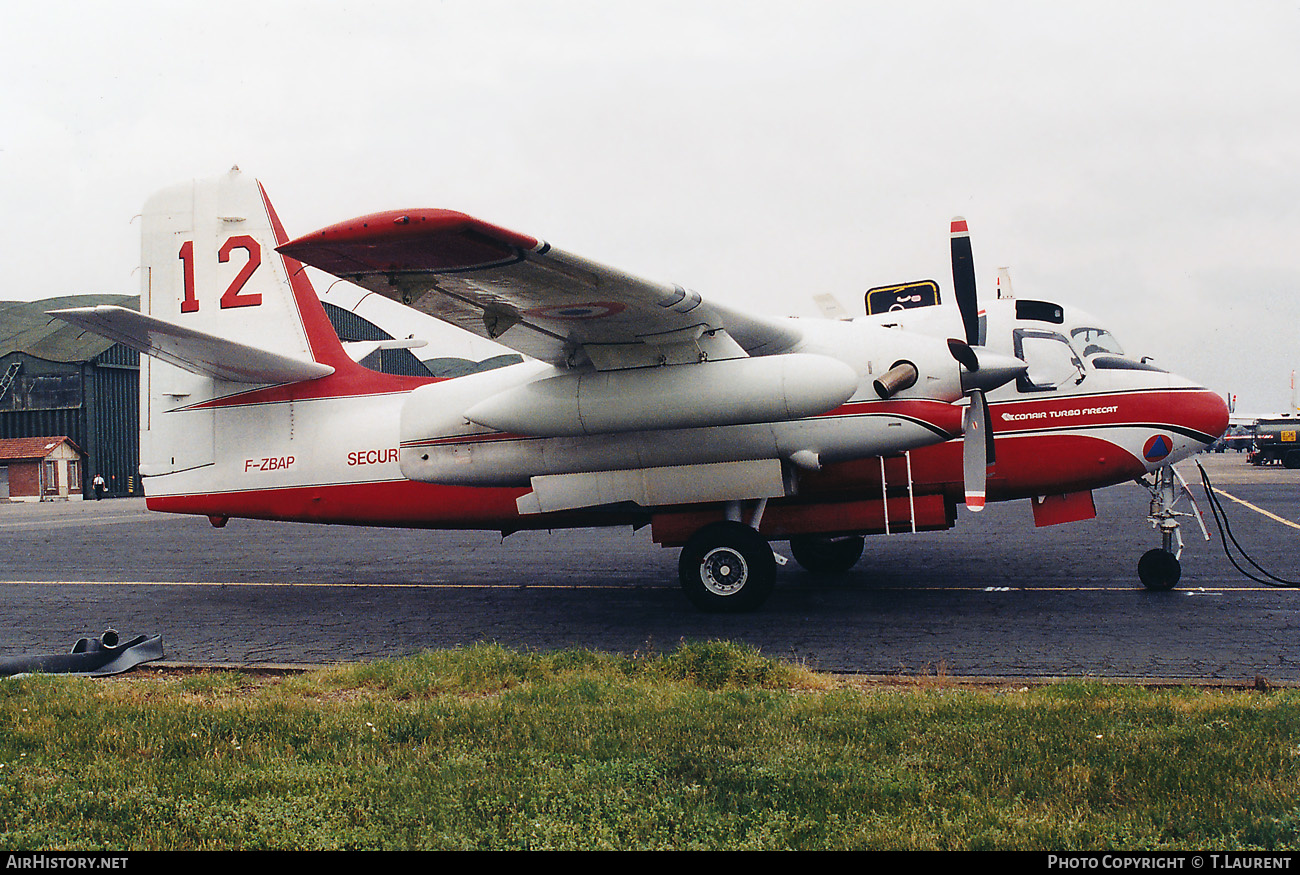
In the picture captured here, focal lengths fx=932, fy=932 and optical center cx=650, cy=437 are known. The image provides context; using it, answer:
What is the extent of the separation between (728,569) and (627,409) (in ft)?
6.57

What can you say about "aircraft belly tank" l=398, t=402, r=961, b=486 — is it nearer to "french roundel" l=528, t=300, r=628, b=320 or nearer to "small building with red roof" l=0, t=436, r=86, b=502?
"french roundel" l=528, t=300, r=628, b=320

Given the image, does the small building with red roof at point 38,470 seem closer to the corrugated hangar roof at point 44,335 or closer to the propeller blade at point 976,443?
the corrugated hangar roof at point 44,335

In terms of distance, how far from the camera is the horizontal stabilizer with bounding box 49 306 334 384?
9484 mm

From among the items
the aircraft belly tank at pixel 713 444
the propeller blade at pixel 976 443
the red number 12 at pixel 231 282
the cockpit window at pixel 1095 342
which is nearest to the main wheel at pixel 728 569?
the aircraft belly tank at pixel 713 444

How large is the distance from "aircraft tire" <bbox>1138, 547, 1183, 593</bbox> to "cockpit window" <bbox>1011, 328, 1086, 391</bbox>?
2141 mm

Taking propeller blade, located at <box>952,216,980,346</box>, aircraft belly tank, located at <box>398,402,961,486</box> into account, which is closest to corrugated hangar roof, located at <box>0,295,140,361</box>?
aircraft belly tank, located at <box>398,402,961,486</box>

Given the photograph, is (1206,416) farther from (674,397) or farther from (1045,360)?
(674,397)

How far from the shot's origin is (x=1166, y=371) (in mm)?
10766

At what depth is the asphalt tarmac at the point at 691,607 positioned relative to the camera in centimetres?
769

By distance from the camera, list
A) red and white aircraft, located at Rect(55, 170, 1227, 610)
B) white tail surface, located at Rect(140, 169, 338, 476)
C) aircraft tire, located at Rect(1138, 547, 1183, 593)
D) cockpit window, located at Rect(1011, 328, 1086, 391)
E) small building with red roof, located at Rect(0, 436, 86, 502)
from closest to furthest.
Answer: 1. red and white aircraft, located at Rect(55, 170, 1227, 610)
2. aircraft tire, located at Rect(1138, 547, 1183, 593)
3. cockpit window, located at Rect(1011, 328, 1086, 391)
4. white tail surface, located at Rect(140, 169, 338, 476)
5. small building with red roof, located at Rect(0, 436, 86, 502)

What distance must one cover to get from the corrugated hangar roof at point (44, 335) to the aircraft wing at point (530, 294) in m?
41.7

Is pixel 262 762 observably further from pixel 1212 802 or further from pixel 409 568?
pixel 409 568

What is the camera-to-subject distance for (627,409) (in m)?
9.36
